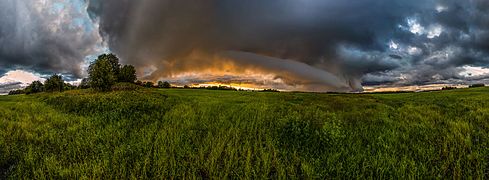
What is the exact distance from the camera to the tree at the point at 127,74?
85625mm

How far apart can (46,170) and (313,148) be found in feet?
20.1

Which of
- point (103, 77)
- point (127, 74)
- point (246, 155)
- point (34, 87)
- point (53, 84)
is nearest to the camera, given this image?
point (246, 155)

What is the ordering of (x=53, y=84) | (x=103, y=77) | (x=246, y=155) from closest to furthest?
(x=246, y=155) < (x=103, y=77) < (x=53, y=84)

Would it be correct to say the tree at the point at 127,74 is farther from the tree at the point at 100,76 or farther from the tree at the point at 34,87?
the tree at the point at 34,87

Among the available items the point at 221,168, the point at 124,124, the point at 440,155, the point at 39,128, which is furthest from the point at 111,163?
the point at 440,155

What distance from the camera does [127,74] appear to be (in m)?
87.6

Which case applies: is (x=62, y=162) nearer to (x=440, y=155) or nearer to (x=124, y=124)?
(x=124, y=124)

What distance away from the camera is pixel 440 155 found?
6281 millimetres

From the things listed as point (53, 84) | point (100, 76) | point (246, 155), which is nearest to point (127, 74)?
point (100, 76)

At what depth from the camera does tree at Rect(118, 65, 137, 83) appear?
85625 millimetres

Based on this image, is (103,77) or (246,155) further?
(103,77)

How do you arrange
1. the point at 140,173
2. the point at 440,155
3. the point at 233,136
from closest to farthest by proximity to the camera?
the point at 140,173
the point at 440,155
the point at 233,136

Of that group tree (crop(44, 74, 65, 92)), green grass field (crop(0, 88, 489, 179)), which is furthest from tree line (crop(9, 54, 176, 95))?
green grass field (crop(0, 88, 489, 179))

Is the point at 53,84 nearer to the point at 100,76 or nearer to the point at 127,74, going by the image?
the point at 127,74
